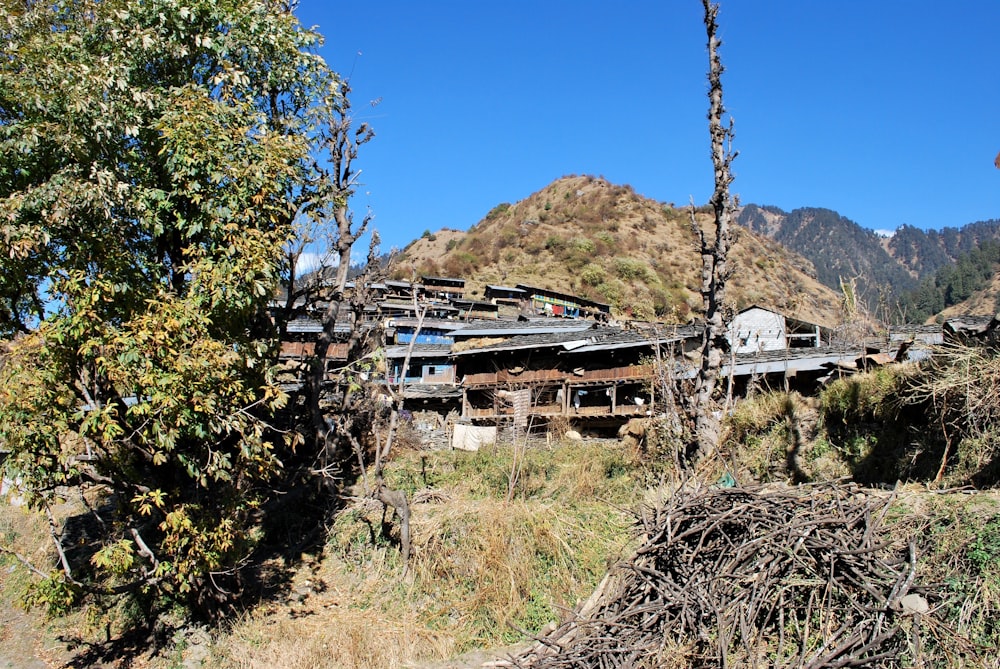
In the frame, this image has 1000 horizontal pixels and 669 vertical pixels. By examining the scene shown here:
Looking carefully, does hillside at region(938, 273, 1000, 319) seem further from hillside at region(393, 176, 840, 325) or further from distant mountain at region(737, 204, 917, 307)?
distant mountain at region(737, 204, 917, 307)

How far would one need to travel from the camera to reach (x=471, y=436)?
76.1 feet

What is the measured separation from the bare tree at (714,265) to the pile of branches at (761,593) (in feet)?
16.9

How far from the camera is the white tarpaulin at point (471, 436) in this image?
22891 mm

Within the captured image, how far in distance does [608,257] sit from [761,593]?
60.3 meters

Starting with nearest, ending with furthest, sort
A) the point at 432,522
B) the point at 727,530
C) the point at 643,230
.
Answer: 1. the point at 727,530
2. the point at 432,522
3. the point at 643,230

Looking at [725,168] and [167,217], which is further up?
[725,168]

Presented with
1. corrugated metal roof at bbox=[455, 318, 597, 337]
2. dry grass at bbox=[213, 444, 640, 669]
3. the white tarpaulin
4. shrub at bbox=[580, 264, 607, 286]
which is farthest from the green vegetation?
dry grass at bbox=[213, 444, 640, 669]

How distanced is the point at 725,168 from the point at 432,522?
29.2 ft

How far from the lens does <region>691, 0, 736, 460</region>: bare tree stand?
481 inches

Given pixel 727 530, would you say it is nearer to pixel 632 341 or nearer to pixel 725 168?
pixel 725 168

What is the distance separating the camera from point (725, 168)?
1259 cm

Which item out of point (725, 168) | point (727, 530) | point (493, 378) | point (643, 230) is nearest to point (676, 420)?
point (725, 168)

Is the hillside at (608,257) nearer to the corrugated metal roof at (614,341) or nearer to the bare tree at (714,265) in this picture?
the corrugated metal roof at (614,341)

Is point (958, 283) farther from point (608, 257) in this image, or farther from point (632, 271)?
point (608, 257)
